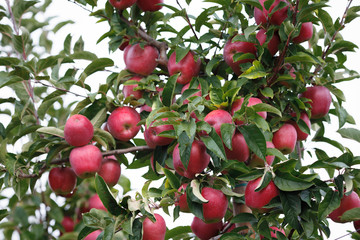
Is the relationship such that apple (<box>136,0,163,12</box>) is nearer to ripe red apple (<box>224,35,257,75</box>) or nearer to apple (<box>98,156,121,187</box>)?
ripe red apple (<box>224,35,257,75</box>)

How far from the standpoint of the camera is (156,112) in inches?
75.7

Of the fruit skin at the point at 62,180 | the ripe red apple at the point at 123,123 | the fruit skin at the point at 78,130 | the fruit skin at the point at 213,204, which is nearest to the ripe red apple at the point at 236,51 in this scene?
the ripe red apple at the point at 123,123

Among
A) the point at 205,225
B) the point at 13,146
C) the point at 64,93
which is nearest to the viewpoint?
the point at 205,225

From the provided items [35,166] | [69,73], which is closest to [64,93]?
[69,73]

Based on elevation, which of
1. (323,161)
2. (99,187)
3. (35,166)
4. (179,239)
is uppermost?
(323,161)

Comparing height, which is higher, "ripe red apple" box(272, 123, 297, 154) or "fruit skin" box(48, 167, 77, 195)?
"ripe red apple" box(272, 123, 297, 154)

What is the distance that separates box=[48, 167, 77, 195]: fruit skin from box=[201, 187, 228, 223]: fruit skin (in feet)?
2.75

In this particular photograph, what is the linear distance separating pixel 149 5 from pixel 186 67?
18.3 inches

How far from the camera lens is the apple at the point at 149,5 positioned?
248cm

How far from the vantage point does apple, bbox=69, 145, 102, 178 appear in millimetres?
2186

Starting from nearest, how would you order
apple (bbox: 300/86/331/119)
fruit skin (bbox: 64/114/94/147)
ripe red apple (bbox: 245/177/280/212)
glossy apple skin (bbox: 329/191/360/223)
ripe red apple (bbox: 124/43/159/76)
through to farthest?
1. ripe red apple (bbox: 245/177/280/212)
2. glossy apple skin (bbox: 329/191/360/223)
3. fruit skin (bbox: 64/114/94/147)
4. apple (bbox: 300/86/331/119)
5. ripe red apple (bbox: 124/43/159/76)

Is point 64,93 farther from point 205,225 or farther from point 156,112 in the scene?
point 205,225

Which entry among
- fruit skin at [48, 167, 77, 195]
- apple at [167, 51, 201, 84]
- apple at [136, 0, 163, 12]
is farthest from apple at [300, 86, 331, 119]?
fruit skin at [48, 167, 77, 195]

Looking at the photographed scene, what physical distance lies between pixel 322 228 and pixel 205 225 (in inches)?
21.7
